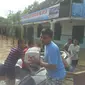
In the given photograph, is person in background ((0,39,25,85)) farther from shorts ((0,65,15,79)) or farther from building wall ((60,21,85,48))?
building wall ((60,21,85,48))

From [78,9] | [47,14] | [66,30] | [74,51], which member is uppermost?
[78,9]

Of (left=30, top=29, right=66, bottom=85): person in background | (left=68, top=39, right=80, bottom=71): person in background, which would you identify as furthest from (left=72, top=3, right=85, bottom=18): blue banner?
(left=30, top=29, right=66, bottom=85): person in background

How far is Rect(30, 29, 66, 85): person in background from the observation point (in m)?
3.88

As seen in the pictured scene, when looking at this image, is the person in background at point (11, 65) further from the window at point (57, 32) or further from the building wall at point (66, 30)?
the window at point (57, 32)

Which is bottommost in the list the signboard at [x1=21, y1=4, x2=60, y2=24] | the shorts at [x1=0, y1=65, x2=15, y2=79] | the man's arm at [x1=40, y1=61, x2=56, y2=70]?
the shorts at [x1=0, y1=65, x2=15, y2=79]

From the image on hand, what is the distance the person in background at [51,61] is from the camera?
388 centimetres

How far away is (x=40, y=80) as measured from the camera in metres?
5.07

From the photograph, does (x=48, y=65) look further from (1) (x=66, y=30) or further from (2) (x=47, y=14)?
(1) (x=66, y=30)

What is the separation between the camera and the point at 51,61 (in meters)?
3.88

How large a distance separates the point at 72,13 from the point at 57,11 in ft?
5.63

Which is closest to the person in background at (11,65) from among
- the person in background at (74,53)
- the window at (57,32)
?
the person in background at (74,53)

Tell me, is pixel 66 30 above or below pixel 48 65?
above

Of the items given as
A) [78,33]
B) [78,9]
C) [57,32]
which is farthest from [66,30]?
[78,9]

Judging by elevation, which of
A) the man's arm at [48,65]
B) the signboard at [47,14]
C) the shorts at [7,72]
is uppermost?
the signboard at [47,14]
